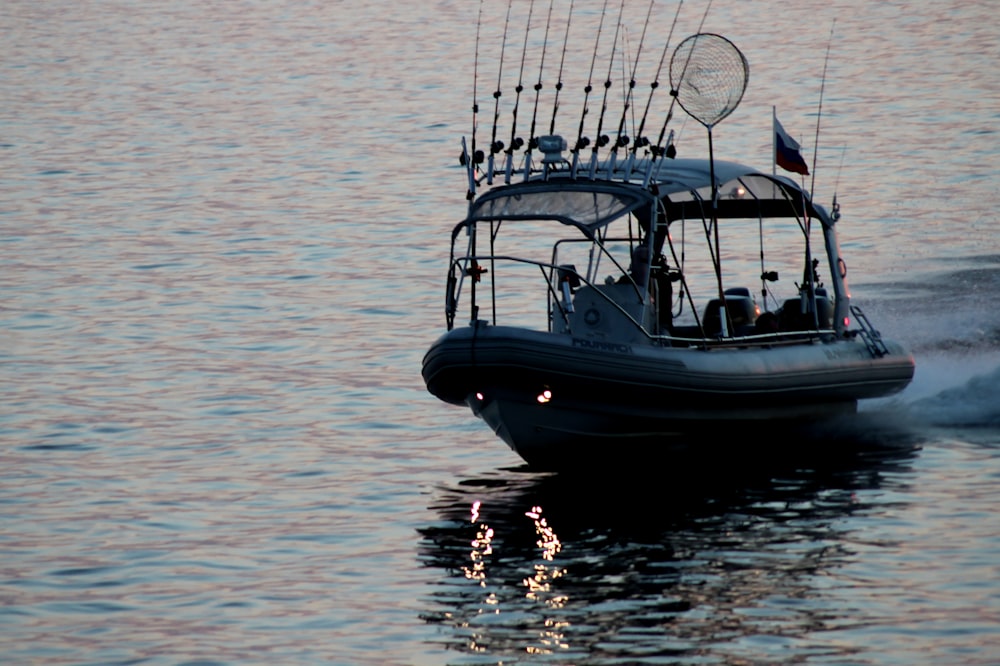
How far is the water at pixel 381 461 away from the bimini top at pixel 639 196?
228 cm

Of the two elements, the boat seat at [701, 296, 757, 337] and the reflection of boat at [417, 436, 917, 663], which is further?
the boat seat at [701, 296, 757, 337]

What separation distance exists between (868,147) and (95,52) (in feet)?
103

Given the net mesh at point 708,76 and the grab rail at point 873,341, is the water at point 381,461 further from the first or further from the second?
the net mesh at point 708,76

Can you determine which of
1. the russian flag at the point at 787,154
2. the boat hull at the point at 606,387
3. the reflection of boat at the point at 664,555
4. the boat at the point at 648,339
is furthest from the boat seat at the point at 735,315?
the russian flag at the point at 787,154

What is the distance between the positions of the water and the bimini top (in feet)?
7.47

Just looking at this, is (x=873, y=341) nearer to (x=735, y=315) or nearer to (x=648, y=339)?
(x=735, y=315)

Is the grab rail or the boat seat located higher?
the boat seat

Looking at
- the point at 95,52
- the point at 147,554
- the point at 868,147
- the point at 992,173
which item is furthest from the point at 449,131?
the point at 147,554

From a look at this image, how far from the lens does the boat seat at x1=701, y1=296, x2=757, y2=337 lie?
61.6ft

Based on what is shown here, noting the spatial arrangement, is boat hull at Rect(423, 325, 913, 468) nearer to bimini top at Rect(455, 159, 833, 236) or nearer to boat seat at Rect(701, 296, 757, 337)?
boat seat at Rect(701, 296, 757, 337)

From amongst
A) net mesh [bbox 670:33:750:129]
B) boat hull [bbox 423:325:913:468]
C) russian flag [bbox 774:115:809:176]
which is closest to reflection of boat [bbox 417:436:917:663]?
boat hull [bbox 423:325:913:468]

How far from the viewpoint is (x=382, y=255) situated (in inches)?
1240

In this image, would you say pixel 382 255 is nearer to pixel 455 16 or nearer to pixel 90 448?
pixel 90 448

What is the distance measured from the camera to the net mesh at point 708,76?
711 inches
